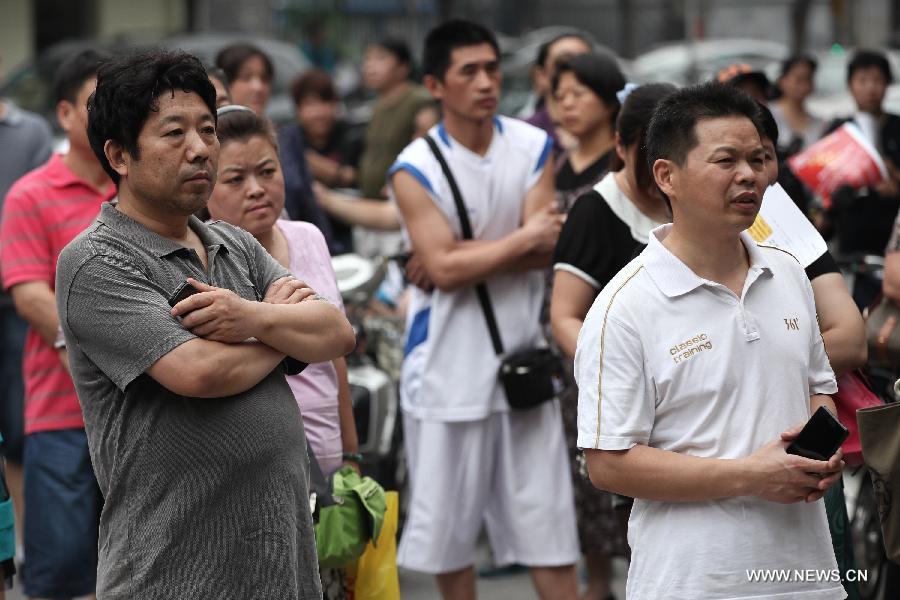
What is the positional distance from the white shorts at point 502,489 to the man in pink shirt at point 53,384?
1.27 metres

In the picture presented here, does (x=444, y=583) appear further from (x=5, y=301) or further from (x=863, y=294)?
(x=5, y=301)

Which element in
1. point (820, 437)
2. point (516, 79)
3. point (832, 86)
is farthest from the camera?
point (516, 79)

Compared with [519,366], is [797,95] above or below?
above

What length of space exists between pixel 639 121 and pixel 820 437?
1609 millimetres

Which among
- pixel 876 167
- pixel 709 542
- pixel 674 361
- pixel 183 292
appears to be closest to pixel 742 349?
pixel 674 361

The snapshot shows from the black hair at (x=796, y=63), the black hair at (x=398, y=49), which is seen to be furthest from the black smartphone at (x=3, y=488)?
the black hair at (x=796, y=63)

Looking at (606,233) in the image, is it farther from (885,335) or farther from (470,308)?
(470,308)

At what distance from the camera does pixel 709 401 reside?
3684 mm

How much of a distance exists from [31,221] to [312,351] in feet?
7.83

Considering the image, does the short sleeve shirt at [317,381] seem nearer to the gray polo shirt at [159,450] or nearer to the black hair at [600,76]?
the gray polo shirt at [159,450]

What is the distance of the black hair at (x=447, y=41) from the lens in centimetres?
645

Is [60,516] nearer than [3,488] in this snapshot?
No

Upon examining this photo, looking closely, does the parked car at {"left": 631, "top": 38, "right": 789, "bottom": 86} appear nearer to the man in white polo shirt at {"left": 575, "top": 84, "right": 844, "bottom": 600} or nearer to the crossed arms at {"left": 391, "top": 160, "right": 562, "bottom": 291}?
the crossed arms at {"left": 391, "top": 160, "right": 562, "bottom": 291}

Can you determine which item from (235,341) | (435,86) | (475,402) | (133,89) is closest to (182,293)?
(235,341)
